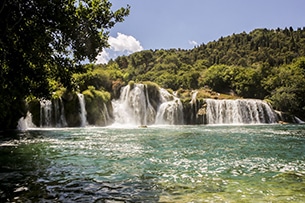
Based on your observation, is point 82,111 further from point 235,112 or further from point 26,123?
point 235,112

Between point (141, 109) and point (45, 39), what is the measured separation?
38917 mm

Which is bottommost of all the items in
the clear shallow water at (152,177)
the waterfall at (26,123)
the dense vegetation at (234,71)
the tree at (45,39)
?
the clear shallow water at (152,177)

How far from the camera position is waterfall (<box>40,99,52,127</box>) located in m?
36.1

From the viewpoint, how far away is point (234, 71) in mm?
78062

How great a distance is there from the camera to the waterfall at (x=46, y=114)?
36062mm

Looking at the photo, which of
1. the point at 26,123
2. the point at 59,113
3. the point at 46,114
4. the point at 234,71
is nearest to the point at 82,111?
the point at 59,113

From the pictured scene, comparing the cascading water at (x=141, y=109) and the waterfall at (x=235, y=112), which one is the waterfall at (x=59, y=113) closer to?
the cascading water at (x=141, y=109)

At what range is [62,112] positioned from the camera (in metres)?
38.3

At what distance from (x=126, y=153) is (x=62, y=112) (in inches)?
1048

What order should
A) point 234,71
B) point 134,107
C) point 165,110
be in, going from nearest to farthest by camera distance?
point 134,107 → point 165,110 → point 234,71

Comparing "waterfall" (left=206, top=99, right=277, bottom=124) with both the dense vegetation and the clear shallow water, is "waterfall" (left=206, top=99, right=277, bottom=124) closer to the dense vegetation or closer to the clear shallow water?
the dense vegetation

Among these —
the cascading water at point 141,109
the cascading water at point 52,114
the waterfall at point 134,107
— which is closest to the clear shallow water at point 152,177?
the cascading water at point 52,114

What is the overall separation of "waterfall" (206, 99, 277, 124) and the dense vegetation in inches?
375

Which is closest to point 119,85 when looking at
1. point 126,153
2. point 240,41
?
point 126,153
